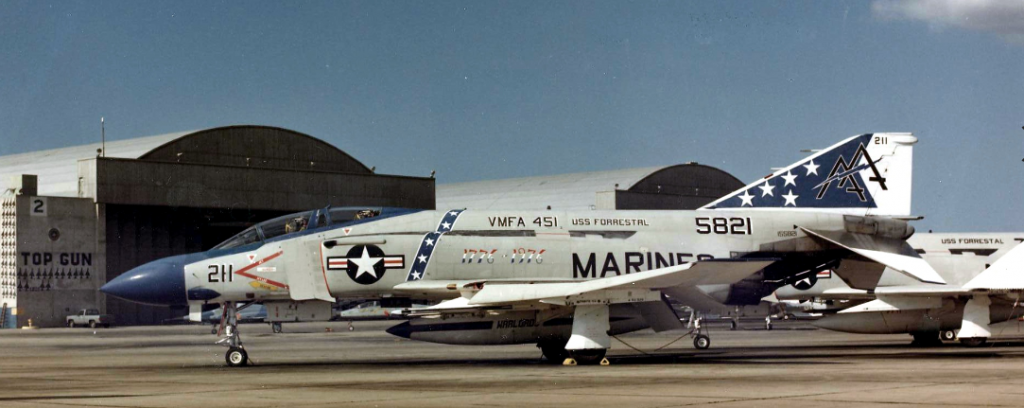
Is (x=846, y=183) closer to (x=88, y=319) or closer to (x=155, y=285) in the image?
(x=155, y=285)

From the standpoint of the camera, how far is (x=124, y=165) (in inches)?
1917

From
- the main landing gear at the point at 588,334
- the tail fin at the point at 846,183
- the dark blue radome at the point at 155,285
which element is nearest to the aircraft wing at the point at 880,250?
the tail fin at the point at 846,183

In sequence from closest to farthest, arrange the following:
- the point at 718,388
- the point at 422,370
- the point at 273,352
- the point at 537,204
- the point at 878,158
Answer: the point at 718,388, the point at 422,370, the point at 878,158, the point at 273,352, the point at 537,204

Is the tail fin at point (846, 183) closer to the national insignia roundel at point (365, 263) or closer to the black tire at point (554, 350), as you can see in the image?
the black tire at point (554, 350)

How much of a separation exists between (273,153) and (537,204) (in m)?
15.9

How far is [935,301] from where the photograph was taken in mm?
22828

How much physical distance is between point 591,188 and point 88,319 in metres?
26.7

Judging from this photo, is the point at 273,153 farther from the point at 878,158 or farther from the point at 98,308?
the point at 878,158

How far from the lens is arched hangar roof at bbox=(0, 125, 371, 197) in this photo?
50000mm

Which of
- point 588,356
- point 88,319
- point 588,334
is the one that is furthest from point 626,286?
point 88,319

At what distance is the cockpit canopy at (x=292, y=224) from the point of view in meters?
19.1

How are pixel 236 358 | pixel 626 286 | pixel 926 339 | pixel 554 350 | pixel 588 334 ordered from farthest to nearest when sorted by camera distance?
pixel 926 339 → pixel 554 350 → pixel 236 358 → pixel 588 334 → pixel 626 286

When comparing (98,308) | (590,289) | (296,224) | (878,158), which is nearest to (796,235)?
(878,158)

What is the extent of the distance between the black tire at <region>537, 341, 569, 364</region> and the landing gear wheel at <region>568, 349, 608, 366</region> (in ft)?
4.38
